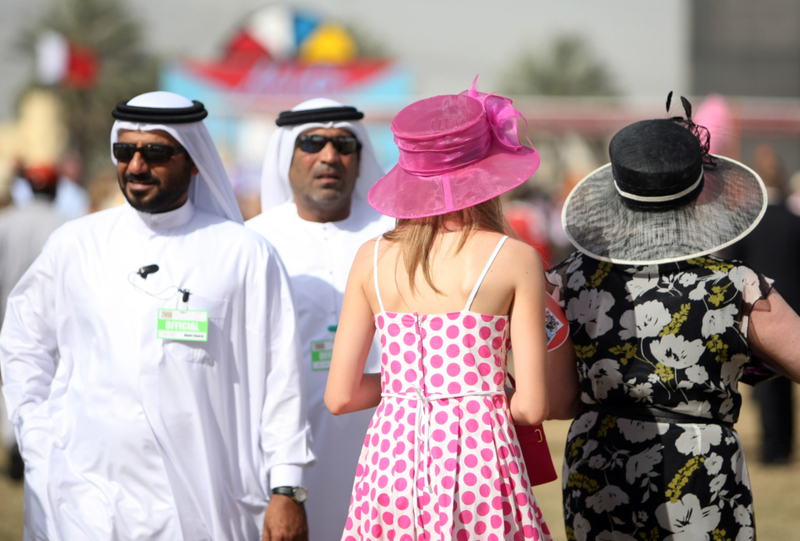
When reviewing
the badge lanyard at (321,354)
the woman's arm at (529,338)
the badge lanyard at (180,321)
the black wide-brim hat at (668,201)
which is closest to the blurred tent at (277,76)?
the badge lanyard at (321,354)

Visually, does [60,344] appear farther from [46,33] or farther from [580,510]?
[46,33]

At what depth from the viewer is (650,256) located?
2508mm

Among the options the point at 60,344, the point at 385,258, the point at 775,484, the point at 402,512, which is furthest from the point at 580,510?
the point at 775,484

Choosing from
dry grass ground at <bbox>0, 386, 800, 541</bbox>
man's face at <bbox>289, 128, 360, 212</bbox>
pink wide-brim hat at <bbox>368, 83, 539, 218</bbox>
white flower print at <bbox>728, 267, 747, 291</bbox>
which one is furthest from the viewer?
dry grass ground at <bbox>0, 386, 800, 541</bbox>

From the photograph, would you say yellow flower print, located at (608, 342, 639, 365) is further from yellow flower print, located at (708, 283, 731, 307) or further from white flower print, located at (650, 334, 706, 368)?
yellow flower print, located at (708, 283, 731, 307)

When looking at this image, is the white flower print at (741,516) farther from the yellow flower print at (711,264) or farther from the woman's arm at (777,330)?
the yellow flower print at (711,264)

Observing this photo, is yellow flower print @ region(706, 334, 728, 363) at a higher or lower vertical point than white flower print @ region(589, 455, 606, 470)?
higher

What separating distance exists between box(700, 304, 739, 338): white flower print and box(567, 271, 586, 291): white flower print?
379 millimetres

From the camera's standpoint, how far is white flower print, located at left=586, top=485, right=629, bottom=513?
257 cm

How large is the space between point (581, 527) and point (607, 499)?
5.6 inches

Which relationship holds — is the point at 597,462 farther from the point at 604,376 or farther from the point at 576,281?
the point at 576,281

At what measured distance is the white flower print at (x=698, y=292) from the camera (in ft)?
8.06

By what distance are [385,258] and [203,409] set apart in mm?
908

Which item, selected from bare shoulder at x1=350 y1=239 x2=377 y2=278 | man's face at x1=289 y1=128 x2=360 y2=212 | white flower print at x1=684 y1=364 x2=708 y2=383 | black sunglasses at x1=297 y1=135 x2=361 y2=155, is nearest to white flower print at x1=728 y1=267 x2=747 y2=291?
white flower print at x1=684 y1=364 x2=708 y2=383
